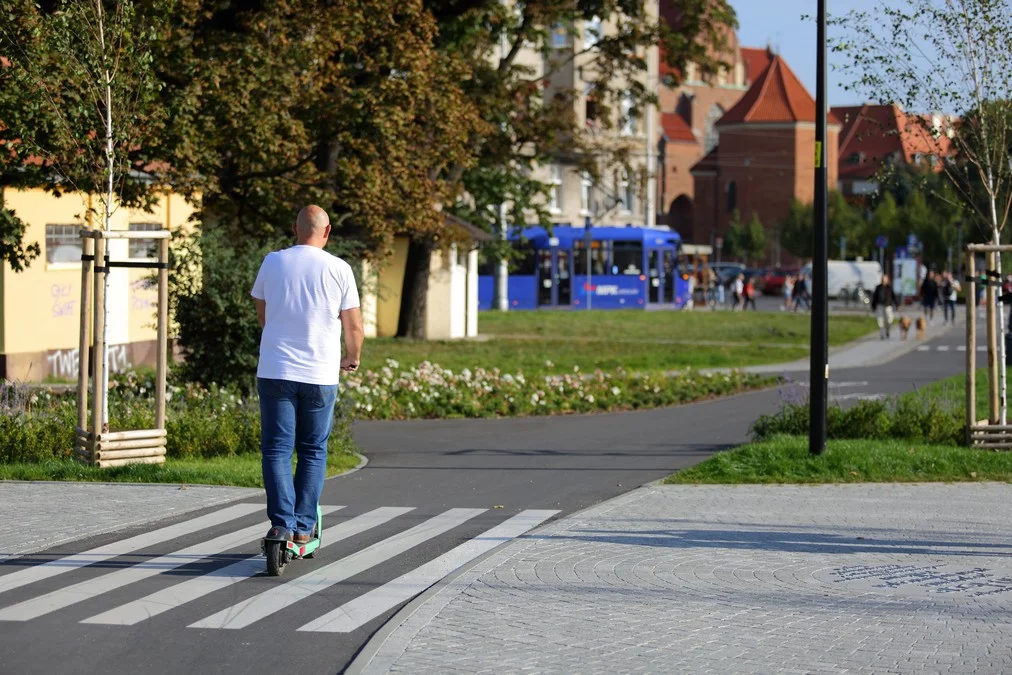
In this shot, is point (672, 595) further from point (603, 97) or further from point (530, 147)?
point (530, 147)

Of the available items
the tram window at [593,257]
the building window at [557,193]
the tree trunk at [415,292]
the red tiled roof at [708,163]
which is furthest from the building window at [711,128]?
the tree trunk at [415,292]

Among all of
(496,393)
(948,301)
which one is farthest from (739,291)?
(496,393)

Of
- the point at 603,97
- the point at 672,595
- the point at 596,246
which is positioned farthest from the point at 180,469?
the point at 596,246

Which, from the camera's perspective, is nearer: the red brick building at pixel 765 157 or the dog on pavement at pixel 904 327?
the dog on pavement at pixel 904 327

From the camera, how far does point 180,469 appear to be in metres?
11.8

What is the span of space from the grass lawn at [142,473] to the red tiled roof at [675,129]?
10603 cm

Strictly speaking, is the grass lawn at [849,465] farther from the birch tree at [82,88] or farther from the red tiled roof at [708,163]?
the red tiled roof at [708,163]

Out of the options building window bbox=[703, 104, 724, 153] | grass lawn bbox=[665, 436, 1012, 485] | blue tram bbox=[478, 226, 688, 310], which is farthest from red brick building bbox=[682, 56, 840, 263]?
grass lawn bbox=[665, 436, 1012, 485]

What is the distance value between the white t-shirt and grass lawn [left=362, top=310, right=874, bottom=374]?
15.7 meters

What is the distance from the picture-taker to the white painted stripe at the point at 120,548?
7.64m

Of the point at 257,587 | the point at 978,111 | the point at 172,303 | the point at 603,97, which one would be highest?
the point at 603,97

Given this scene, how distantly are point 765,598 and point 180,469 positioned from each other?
6.04 m

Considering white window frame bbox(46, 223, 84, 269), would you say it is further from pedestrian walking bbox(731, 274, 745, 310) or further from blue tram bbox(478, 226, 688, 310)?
pedestrian walking bbox(731, 274, 745, 310)

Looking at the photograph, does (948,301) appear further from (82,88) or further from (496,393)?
(82,88)
